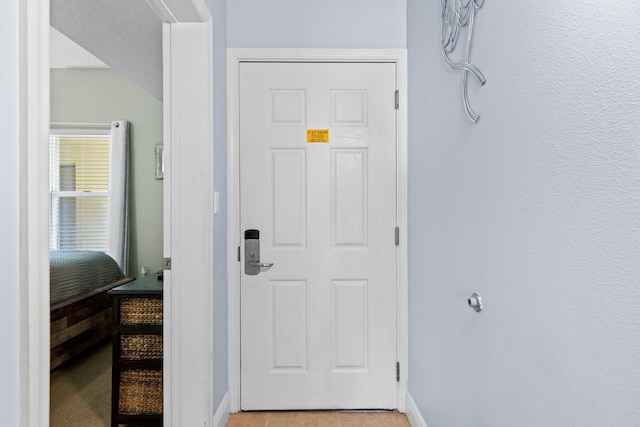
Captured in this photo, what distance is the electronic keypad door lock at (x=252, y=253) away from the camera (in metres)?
2.27

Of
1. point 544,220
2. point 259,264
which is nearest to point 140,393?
point 259,264

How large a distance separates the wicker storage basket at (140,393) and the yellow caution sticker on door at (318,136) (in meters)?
1.48

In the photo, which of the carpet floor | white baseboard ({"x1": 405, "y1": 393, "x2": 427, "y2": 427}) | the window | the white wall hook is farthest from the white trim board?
the window

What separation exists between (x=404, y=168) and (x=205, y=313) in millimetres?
1315

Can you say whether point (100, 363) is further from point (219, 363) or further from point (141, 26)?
point (141, 26)

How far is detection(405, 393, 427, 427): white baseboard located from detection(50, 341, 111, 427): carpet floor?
5.49ft

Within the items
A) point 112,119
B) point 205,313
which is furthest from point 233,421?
point 112,119

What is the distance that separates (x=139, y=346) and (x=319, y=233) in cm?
110

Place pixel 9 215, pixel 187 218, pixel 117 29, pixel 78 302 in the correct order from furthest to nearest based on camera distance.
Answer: pixel 78 302 → pixel 117 29 → pixel 187 218 → pixel 9 215

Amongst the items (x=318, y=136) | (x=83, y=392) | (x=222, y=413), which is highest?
(x=318, y=136)

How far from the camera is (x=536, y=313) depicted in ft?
3.22

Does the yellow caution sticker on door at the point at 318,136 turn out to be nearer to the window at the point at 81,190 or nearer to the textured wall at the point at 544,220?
the textured wall at the point at 544,220

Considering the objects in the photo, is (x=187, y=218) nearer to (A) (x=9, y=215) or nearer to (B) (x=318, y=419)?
(A) (x=9, y=215)

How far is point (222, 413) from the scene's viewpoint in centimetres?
207
